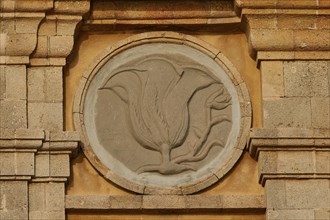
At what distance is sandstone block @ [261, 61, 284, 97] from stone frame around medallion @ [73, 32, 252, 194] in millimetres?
282

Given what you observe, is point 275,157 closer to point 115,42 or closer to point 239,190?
point 239,190

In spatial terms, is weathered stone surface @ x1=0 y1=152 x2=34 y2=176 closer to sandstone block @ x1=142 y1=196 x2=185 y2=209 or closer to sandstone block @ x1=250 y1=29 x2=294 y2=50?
sandstone block @ x1=142 y1=196 x2=185 y2=209

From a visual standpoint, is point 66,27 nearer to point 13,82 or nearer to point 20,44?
point 20,44

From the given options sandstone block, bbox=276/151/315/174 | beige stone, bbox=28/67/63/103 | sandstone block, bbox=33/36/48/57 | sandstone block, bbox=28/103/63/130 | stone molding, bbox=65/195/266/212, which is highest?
sandstone block, bbox=33/36/48/57

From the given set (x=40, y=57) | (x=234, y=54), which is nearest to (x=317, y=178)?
(x=234, y=54)

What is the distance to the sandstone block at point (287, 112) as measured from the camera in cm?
2467

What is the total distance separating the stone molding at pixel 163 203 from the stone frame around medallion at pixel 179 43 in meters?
0.12

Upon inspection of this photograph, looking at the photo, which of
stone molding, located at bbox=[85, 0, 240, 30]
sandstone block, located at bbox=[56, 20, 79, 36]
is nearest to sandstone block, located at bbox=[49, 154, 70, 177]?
sandstone block, located at bbox=[56, 20, 79, 36]

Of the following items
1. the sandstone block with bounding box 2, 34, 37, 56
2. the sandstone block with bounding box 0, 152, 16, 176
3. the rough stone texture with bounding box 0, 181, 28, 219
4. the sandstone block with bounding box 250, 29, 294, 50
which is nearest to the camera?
the rough stone texture with bounding box 0, 181, 28, 219

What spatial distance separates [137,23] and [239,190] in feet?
8.30

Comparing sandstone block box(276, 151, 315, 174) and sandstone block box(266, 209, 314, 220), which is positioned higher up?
sandstone block box(276, 151, 315, 174)

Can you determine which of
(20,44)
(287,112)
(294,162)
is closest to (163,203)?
(294,162)

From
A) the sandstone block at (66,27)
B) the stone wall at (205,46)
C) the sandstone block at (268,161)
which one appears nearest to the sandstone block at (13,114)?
the stone wall at (205,46)

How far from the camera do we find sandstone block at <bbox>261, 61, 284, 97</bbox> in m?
24.8
